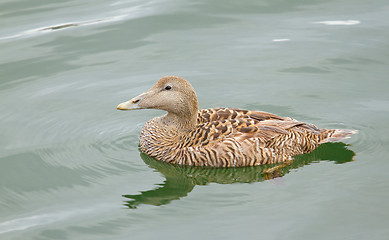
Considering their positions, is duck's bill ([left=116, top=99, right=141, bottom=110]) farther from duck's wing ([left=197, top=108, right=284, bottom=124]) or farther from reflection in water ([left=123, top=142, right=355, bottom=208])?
duck's wing ([left=197, top=108, right=284, bottom=124])

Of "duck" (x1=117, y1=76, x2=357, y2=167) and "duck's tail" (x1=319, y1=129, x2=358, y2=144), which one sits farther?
"duck's tail" (x1=319, y1=129, x2=358, y2=144)

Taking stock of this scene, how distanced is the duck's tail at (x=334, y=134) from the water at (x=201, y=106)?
209 millimetres

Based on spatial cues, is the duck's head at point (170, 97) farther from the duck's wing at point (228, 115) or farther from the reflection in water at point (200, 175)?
the reflection in water at point (200, 175)

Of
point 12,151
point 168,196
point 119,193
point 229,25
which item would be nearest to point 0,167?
point 12,151

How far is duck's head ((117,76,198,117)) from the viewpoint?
306 inches

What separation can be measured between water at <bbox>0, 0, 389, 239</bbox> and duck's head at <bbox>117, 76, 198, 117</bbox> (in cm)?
68

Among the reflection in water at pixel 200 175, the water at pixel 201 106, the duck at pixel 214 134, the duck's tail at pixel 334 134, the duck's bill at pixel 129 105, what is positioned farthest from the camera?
the duck's tail at pixel 334 134

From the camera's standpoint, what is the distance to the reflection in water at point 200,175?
279 inches

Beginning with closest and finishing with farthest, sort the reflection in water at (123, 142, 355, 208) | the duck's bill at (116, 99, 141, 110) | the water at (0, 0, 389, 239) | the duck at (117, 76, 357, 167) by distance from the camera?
the water at (0, 0, 389, 239)
the reflection in water at (123, 142, 355, 208)
the duck at (117, 76, 357, 167)
the duck's bill at (116, 99, 141, 110)

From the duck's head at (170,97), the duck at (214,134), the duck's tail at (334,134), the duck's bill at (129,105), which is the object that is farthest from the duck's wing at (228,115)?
the duck's bill at (129,105)

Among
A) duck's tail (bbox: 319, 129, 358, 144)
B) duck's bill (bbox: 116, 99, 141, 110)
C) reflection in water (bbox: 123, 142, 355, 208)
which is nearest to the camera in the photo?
reflection in water (bbox: 123, 142, 355, 208)

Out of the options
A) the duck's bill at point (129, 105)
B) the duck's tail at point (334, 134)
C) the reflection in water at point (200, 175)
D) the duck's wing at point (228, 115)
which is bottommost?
the reflection in water at point (200, 175)

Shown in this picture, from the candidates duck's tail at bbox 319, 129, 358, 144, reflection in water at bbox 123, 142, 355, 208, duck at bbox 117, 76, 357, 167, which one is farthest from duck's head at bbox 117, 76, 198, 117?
duck's tail at bbox 319, 129, 358, 144

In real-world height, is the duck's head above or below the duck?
above
